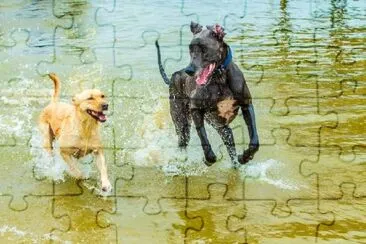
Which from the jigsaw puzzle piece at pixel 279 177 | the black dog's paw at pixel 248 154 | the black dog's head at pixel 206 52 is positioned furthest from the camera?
the black dog's paw at pixel 248 154

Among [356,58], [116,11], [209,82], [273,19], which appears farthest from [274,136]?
[116,11]

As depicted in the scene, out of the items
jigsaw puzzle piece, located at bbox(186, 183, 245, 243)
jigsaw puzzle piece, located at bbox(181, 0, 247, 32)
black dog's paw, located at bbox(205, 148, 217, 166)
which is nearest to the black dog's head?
black dog's paw, located at bbox(205, 148, 217, 166)

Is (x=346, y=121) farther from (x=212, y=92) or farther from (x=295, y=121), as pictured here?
(x=212, y=92)

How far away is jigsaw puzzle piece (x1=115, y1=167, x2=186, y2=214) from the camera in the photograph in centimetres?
779

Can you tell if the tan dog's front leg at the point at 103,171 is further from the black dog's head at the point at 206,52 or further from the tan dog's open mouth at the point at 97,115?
the black dog's head at the point at 206,52

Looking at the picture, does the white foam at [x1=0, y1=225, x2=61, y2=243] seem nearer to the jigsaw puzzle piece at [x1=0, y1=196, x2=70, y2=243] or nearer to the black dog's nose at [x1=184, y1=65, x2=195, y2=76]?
the jigsaw puzzle piece at [x1=0, y1=196, x2=70, y2=243]

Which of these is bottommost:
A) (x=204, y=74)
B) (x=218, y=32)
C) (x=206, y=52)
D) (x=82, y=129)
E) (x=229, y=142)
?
(x=229, y=142)

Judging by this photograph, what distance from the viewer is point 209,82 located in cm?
830

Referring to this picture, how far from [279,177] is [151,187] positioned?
56.7 inches

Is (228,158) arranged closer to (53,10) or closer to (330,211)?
(330,211)

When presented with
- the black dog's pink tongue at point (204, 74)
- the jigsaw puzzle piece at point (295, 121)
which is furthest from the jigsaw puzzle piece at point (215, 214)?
the jigsaw puzzle piece at point (295, 121)

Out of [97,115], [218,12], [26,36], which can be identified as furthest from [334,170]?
[218,12]

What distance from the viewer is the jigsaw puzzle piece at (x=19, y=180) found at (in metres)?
7.85

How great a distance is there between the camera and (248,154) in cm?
836
